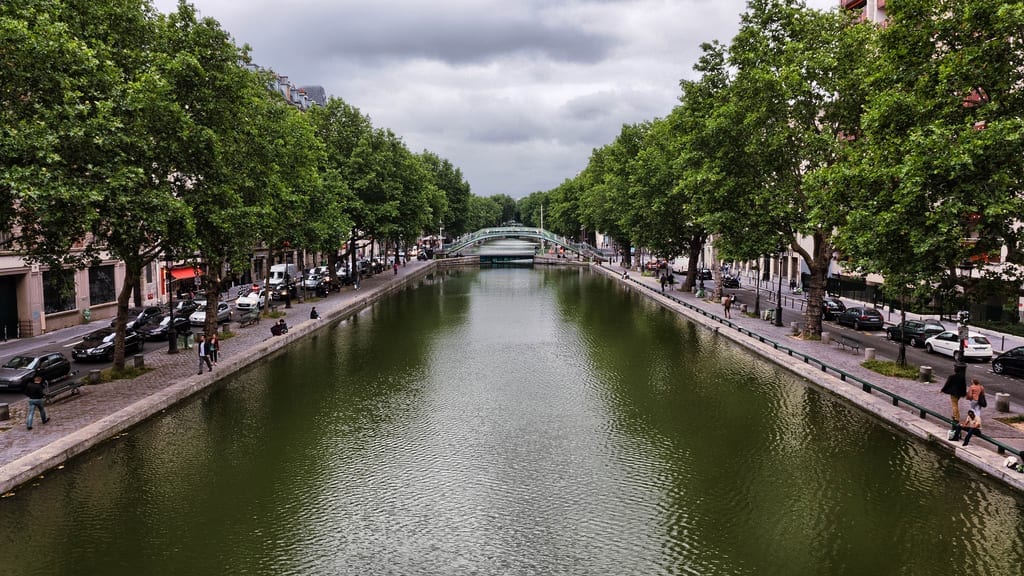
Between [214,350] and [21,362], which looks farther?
[214,350]

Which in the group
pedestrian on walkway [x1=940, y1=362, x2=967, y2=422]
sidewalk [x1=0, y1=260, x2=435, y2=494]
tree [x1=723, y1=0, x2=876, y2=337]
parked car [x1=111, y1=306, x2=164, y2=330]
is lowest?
sidewalk [x1=0, y1=260, x2=435, y2=494]

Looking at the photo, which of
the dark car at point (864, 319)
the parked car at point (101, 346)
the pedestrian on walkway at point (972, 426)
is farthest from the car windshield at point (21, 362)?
the dark car at point (864, 319)

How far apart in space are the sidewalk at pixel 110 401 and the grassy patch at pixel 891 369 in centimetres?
2882

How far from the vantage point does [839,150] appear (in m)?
29.4

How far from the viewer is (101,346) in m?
30.0

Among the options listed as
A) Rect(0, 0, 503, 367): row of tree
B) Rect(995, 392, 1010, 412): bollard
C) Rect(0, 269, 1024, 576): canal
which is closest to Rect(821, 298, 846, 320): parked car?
Rect(0, 269, 1024, 576): canal

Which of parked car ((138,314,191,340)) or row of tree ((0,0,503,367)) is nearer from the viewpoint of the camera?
row of tree ((0,0,503,367))

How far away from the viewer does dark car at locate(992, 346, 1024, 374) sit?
25.8 m

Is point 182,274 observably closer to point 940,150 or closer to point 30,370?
point 30,370

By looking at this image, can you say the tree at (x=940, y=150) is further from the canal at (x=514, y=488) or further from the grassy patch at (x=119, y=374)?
the grassy patch at (x=119, y=374)

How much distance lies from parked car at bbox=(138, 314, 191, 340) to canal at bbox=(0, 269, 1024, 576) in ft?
38.4

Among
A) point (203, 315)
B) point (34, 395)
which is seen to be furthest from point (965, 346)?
point (203, 315)

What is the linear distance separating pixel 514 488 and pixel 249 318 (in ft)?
102

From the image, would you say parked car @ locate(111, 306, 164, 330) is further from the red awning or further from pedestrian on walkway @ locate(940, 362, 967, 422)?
pedestrian on walkway @ locate(940, 362, 967, 422)
